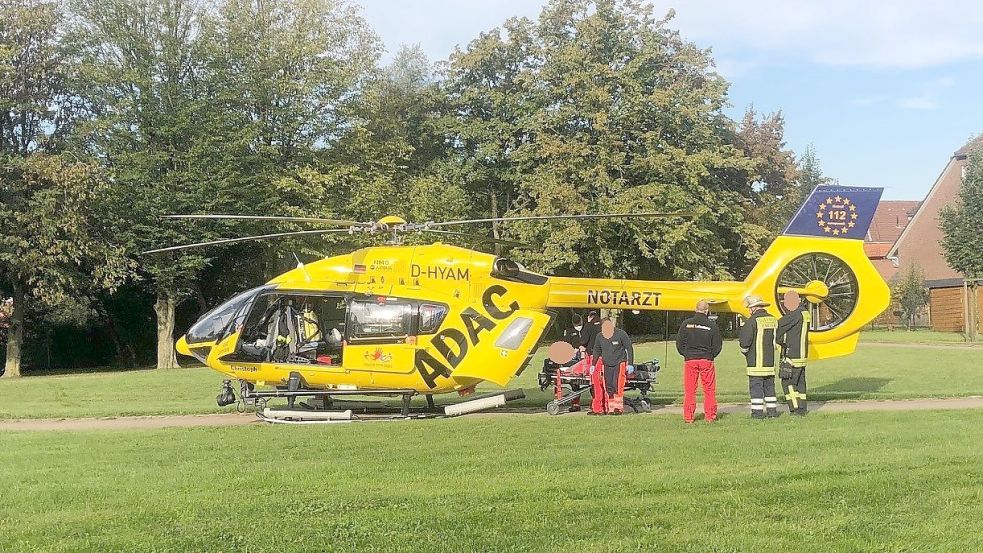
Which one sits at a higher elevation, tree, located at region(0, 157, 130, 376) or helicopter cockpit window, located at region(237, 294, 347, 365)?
tree, located at region(0, 157, 130, 376)

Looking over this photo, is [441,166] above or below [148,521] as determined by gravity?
above

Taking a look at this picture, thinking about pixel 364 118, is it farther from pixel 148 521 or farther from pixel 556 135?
pixel 148 521

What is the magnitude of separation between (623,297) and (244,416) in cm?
759

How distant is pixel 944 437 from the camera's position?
36.9 ft

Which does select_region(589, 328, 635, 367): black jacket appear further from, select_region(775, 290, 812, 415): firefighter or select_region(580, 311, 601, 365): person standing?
select_region(775, 290, 812, 415): firefighter

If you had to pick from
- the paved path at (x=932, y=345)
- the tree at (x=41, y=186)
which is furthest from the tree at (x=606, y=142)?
the tree at (x=41, y=186)

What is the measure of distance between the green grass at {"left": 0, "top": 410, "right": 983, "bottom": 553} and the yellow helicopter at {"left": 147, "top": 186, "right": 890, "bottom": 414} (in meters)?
2.60

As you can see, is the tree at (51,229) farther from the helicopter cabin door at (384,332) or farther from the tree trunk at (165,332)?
the helicopter cabin door at (384,332)

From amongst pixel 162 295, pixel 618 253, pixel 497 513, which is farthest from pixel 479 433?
pixel 618 253

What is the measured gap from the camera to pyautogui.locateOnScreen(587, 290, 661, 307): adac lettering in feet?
50.6

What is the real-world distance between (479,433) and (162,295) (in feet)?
95.7

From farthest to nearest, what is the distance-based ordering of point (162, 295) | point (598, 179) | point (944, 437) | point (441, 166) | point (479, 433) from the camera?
1. point (441, 166)
2. point (598, 179)
3. point (162, 295)
4. point (479, 433)
5. point (944, 437)

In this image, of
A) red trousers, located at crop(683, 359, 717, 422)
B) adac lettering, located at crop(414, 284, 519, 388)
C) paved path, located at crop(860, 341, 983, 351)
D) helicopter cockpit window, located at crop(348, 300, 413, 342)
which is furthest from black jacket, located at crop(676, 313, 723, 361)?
paved path, located at crop(860, 341, 983, 351)

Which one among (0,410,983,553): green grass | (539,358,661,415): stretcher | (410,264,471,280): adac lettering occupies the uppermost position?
(410,264,471,280): adac lettering
